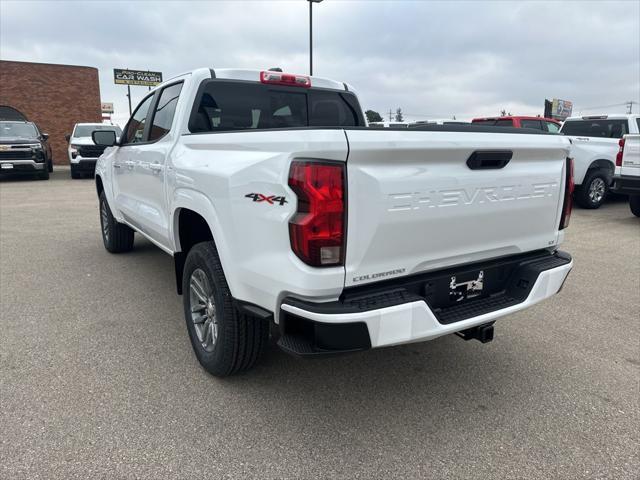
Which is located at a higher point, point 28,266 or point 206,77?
point 206,77

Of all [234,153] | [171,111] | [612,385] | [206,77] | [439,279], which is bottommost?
[612,385]

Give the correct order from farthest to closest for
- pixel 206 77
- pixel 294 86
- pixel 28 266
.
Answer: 1. pixel 28 266
2. pixel 294 86
3. pixel 206 77

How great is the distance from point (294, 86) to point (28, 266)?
12.7 feet

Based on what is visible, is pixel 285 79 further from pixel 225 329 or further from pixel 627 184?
pixel 627 184

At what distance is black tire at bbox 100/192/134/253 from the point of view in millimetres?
5816

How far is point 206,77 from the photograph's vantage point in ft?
11.4

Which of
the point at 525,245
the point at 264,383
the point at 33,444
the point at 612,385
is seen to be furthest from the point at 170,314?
the point at 612,385

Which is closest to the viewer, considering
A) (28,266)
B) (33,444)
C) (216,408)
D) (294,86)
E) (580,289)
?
(33,444)

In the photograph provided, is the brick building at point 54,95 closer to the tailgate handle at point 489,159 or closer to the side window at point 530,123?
the side window at point 530,123

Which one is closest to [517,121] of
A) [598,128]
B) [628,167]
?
[598,128]

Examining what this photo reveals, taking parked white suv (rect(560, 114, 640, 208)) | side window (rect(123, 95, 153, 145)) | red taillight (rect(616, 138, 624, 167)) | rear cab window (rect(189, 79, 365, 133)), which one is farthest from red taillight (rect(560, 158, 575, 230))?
parked white suv (rect(560, 114, 640, 208))

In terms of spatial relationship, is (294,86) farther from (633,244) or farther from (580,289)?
(633,244)

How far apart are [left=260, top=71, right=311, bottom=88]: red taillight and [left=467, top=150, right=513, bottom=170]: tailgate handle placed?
196 cm

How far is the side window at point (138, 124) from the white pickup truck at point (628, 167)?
7.98m
